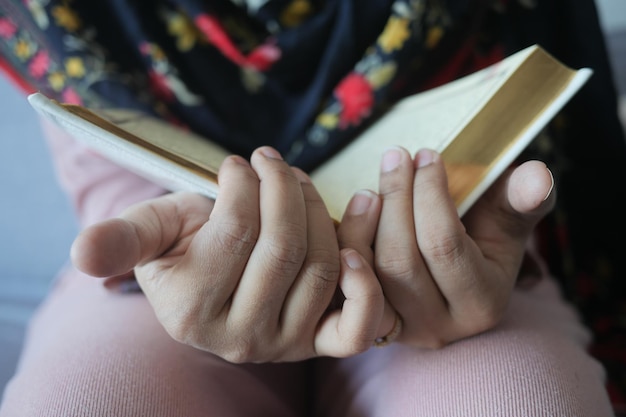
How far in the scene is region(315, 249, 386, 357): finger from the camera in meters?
0.30

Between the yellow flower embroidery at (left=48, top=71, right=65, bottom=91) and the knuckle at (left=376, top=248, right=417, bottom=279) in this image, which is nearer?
the knuckle at (left=376, top=248, right=417, bottom=279)

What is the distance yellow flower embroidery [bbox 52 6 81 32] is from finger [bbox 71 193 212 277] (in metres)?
0.26

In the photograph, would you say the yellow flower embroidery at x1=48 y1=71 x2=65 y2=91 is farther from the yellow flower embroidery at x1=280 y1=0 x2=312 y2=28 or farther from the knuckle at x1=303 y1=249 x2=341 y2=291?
the knuckle at x1=303 y1=249 x2=341 y2=291

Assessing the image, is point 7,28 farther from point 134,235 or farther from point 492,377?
point 492,377

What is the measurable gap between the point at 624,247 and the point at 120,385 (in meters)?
0.52

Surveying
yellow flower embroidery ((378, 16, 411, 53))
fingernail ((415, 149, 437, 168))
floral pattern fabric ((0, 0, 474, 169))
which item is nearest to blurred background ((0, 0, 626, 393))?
floral pattern fabric ((0, 0, 474, 169))

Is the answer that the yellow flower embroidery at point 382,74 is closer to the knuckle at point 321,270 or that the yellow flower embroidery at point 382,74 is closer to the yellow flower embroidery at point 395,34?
the yellow flower embroidery at point 395,34

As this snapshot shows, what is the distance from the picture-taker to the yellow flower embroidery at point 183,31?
1.70 ft

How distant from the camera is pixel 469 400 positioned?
0.33 m

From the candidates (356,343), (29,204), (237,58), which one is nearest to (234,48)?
(237,58)

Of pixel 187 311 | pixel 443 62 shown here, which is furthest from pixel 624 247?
pixel 187 311

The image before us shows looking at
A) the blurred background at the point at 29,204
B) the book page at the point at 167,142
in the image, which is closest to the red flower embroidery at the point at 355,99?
the book page at the point at 167,142

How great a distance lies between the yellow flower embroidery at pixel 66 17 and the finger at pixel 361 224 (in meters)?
0.34

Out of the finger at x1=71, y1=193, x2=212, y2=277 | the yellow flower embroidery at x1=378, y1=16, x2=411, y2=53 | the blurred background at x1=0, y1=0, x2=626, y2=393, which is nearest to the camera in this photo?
the finger at x1=71, y1=193, x2=212, y2=277
